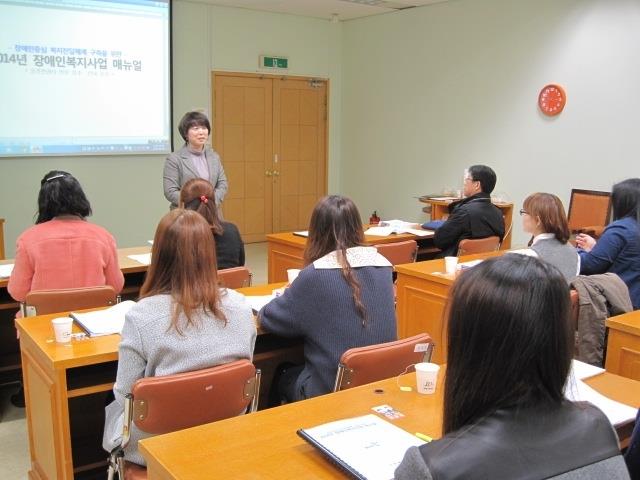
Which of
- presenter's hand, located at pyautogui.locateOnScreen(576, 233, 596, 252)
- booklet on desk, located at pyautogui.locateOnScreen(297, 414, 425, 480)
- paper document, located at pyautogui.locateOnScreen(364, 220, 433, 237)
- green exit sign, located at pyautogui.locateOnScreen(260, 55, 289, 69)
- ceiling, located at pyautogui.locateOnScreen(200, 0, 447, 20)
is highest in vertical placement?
ceiling, located at pyautogui.locateOnScreen(200, 0, 447, 20)

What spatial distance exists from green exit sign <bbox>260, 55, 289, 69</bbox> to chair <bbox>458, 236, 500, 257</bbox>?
4.51 meters

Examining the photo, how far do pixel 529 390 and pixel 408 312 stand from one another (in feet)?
9.82

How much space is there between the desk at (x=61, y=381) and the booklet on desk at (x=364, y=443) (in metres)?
0.99

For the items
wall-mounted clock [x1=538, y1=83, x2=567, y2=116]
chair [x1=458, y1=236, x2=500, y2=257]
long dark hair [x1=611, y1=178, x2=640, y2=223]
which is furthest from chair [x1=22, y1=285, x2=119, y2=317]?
wall-mounted clock [x1=538, y1=83, x2=567, y2=116]

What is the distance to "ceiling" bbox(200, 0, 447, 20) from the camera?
741 centimetres

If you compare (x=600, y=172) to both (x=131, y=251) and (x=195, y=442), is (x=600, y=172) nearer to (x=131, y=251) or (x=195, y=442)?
(x=131, y=251)

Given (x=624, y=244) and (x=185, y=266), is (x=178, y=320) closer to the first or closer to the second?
(x=185, y=266)

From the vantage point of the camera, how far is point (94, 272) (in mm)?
3156

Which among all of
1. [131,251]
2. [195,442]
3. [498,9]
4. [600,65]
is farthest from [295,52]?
[195,442]

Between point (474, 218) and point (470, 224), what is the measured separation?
51 millimetres

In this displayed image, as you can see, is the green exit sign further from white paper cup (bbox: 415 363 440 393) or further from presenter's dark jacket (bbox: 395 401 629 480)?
presenter's dark jacket (bbox: 395 401 629 480)

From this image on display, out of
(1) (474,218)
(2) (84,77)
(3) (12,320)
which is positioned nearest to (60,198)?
(3) (12,320)

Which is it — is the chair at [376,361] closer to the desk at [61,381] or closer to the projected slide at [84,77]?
the desk at [61,381]

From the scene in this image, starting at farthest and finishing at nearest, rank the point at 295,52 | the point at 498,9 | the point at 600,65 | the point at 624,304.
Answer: the point at 295,52
the point at 498,9
the point at 600,65
the point at 624,304
